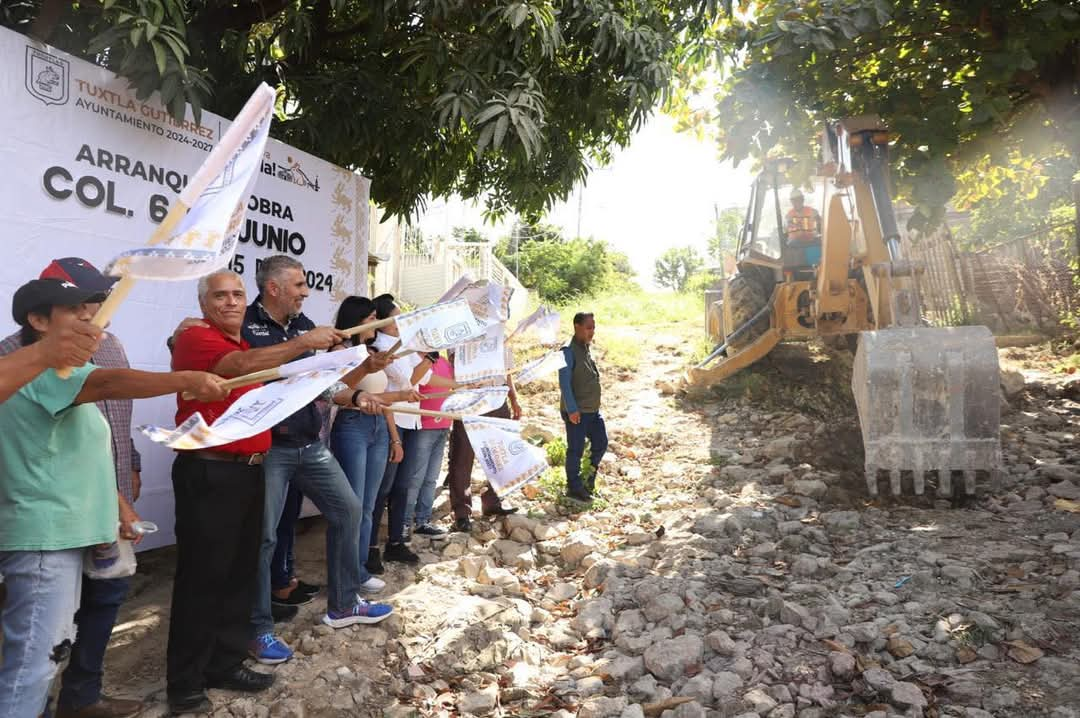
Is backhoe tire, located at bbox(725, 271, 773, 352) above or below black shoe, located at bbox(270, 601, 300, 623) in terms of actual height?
above

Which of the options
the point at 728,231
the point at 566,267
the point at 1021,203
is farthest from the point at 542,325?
the point at 566,267

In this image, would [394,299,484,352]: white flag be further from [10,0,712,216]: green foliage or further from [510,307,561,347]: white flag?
[10,0,712,216]: green foliage

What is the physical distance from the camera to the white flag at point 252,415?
211cm

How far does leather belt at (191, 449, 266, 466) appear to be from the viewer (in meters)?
2.77

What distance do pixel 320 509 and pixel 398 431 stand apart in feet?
4.19

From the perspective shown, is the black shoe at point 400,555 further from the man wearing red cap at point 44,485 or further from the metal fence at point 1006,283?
the metal fence at point 1006,283

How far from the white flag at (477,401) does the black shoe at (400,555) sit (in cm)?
168

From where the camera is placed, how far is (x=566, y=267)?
87.7ft

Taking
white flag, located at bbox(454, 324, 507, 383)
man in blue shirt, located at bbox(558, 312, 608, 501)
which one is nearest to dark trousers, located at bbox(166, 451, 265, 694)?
white flag, located at bbox(454, 324, 507, 383)

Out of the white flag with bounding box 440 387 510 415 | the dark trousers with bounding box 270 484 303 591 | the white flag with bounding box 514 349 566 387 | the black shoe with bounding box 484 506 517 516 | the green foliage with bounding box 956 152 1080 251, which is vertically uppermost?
the green foliage with bounding box 956 152 1080 251

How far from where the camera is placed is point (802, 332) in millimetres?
7727

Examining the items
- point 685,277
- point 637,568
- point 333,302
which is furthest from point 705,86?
point 685,277

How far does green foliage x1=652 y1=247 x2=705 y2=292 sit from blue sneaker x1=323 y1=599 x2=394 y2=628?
3342cm

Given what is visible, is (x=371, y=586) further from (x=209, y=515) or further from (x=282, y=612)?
(x=209, y=515)
